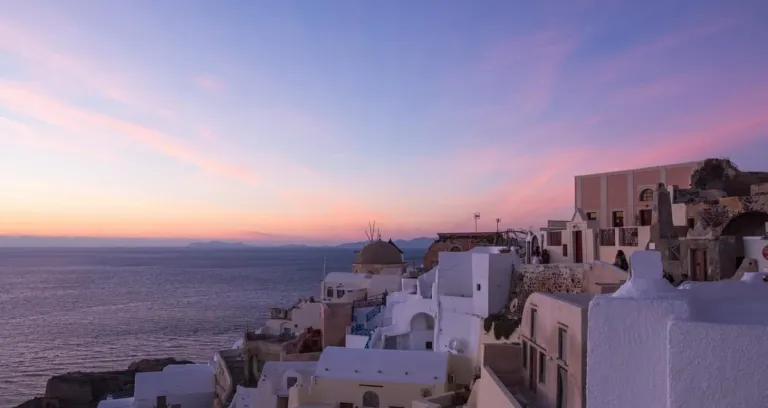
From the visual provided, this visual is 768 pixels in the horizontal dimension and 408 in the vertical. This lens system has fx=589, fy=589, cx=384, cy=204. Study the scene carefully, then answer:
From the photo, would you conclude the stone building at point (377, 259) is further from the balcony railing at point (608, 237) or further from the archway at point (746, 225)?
the archway at point (746, 225)

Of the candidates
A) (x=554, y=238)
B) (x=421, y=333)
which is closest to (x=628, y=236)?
(x=554, y=238)

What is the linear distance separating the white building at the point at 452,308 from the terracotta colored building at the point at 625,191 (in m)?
6.70

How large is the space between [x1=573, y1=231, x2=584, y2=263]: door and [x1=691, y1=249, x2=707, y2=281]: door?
7045 millimetres

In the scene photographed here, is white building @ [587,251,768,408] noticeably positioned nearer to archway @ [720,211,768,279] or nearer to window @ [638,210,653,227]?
archway @ [720,211,768,279]

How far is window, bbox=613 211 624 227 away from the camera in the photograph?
88.7 feet

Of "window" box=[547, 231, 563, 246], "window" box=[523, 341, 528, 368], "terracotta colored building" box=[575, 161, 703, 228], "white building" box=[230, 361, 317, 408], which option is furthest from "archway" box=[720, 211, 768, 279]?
"white building" box=[230, 361, 317, 408]

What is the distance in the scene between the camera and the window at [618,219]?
27022mm

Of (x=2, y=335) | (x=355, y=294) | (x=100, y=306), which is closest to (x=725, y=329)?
(x=355, y=294)

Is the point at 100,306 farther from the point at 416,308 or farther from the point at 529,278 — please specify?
the point at 529,278

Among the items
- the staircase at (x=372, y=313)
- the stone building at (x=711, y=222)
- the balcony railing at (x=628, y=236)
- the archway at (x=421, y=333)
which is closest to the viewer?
the stone building at (x=711, y=222)

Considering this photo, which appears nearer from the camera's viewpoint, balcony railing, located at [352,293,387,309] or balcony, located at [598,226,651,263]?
balcony, located at [598,226,651,263]

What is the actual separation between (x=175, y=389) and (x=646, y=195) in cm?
2235

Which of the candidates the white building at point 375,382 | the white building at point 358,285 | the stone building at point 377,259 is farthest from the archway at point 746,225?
the stone building at point 377,259

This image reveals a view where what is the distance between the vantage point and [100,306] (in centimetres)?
6962
